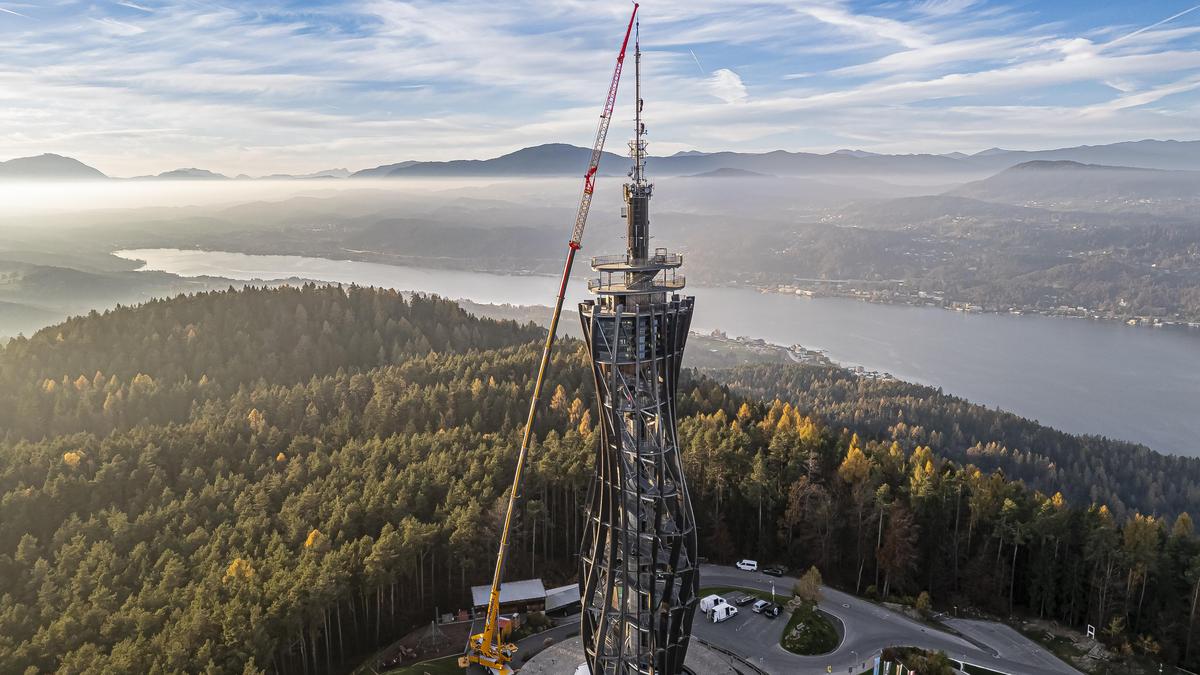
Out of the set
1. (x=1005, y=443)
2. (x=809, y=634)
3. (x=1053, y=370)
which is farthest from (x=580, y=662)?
(x=1053, y=370)

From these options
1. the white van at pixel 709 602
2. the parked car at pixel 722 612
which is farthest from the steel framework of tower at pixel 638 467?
the white van at pixel 709 602

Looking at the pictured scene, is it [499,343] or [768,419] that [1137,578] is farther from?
[499,343]

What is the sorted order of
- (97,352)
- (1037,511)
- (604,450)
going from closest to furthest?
(604,450) < (1037,511) < (97,352)

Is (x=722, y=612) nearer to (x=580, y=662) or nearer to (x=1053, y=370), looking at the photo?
(x=580, y=662)

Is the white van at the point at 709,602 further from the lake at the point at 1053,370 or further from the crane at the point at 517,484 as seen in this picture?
the lake at the point at 1053,370

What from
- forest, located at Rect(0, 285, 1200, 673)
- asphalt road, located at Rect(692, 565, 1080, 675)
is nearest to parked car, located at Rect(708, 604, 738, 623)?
asphalt road, located at Rect(692, 565, 1080, 675)

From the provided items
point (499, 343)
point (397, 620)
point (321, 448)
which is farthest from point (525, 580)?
point (499, 343)

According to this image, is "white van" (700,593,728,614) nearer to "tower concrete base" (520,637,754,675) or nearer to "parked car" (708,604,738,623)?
"parked car" (708,604,738,623)
